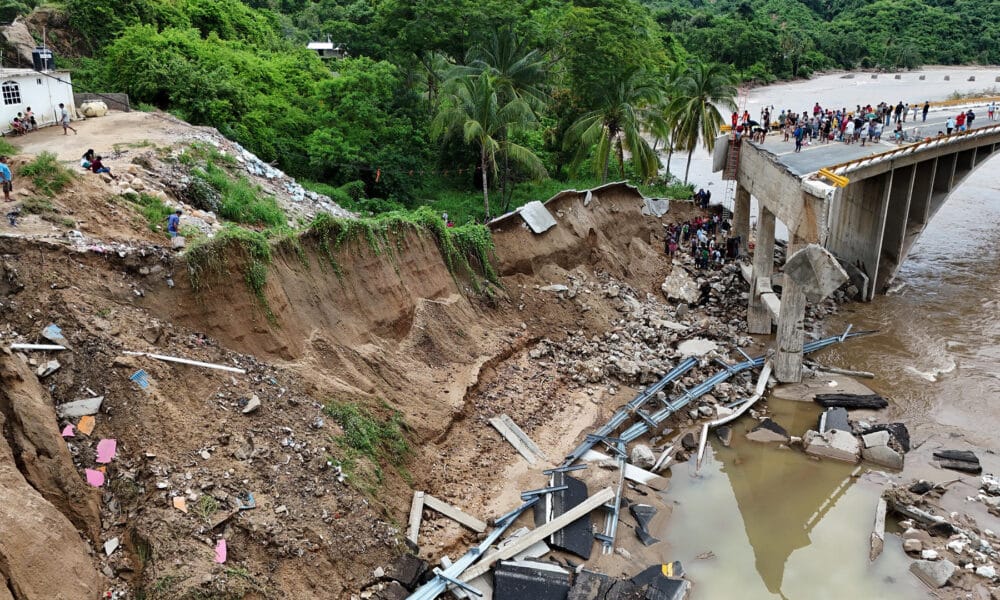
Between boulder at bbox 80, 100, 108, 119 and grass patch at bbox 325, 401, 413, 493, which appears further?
boulder at bbox 80, 100, 108, 119

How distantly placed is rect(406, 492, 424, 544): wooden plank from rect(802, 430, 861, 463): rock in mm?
11818

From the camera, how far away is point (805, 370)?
2680 centimetres

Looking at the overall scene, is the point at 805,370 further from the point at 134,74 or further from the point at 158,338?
the point at 134,74

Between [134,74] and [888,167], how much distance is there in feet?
106

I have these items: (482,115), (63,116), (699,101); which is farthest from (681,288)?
(63,116)

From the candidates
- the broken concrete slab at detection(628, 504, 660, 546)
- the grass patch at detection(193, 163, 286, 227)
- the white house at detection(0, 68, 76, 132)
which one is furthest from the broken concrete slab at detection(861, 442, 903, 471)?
the white house at detection(0, 68, 76, 132)

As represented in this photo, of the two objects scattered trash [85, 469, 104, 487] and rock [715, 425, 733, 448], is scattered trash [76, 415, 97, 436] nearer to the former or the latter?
scattered trash [85, 469, 104, 487]

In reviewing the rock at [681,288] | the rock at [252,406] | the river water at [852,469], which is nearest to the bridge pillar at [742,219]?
the rock at [681,288]

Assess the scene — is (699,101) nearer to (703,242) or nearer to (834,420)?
(703,242)

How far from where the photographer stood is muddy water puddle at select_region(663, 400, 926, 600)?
→ 16922mm

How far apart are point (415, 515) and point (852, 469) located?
1256cm

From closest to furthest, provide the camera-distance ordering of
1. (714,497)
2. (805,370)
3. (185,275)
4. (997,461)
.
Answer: (185,275)
(714,497)
(997,461)
(805,370)

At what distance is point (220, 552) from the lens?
531 inches

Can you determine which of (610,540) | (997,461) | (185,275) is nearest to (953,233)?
(997,461)
